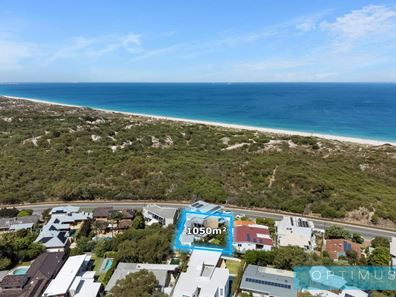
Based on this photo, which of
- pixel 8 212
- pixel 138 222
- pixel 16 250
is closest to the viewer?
pixel 16 250

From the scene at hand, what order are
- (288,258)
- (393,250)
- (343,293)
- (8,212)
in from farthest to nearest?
(8,212) → (393,250) → (288,258) → (343,293)

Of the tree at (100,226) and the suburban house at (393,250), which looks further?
the tree at (100,226)

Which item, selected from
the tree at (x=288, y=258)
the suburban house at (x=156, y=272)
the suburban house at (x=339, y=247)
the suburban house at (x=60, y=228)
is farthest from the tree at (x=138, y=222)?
the suburban house at (x=339, y=247)

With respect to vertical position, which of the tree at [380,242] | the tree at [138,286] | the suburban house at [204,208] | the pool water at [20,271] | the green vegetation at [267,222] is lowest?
the pool water at [20,271]

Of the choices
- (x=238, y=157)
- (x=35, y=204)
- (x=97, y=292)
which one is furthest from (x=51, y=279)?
(x=238, y=157)

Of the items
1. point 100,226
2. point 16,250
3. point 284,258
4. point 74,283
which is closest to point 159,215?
point 100,226

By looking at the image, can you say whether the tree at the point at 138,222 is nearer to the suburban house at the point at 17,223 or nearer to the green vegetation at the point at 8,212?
the suburban house at the point at 17,223

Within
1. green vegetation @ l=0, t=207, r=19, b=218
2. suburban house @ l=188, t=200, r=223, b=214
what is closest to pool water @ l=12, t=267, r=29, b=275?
green vegetation @ l=0, t=207, r=19, b=218

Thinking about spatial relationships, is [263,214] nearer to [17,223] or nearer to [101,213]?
[101,213]
